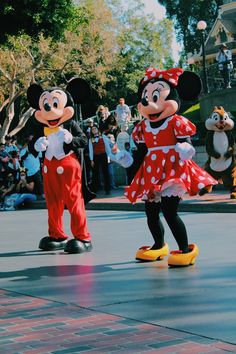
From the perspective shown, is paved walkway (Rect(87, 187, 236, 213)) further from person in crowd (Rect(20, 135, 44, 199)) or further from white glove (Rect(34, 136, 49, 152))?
white glove (Rect(34, 136, 49, 152))

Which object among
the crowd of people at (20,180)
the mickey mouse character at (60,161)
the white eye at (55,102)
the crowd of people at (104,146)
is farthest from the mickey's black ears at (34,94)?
the crowd of people at (104,146)

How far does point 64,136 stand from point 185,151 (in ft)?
6.74

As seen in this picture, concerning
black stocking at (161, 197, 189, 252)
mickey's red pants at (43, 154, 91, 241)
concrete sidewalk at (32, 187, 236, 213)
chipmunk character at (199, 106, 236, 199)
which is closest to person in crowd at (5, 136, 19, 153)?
concrete sidewalk at (32, 187, 236, 213)

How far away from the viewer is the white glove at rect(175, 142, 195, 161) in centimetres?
748

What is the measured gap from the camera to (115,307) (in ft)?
18.8

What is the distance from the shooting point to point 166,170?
760 cm

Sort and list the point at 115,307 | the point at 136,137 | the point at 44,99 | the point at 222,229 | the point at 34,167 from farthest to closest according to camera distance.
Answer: the point at 34,167, the point at 222,229, the point at 44,99, the point at 136,137, the point at 115,307

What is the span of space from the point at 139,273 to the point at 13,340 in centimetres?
257

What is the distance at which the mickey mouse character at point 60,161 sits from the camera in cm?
896

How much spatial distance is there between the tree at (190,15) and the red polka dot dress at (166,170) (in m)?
58.5

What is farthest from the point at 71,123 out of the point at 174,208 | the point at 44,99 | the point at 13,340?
the point at 13,340

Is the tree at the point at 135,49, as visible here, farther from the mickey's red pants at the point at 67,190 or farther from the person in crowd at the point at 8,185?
the mickey's red pants at the point at 67,190

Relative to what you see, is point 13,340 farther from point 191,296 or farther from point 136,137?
point 136,137

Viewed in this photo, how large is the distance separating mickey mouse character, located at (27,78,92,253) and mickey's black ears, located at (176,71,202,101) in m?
1.69
